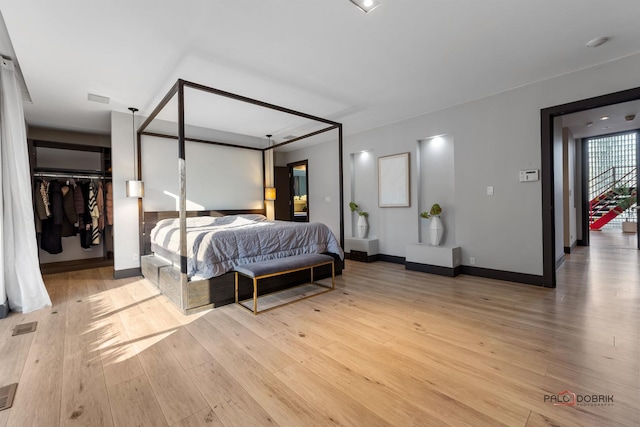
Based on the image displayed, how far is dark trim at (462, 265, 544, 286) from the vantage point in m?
3.65

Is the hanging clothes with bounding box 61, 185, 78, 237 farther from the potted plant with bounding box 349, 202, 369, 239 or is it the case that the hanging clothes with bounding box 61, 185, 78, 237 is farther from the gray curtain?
the potted plant with bounding box 349, 202, 369, 239

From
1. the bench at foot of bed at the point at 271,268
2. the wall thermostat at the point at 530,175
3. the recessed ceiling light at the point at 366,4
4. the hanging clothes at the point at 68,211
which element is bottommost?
the bench at foot of bed at the point at 271,268

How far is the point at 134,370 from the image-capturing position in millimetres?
1900

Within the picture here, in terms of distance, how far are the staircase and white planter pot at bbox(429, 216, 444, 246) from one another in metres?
7.21

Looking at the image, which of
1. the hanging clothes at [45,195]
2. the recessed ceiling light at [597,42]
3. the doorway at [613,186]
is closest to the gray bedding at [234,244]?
the hanging clothes at [45,195]

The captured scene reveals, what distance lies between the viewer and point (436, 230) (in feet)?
14.8

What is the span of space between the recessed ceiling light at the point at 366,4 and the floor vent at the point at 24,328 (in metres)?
3.90

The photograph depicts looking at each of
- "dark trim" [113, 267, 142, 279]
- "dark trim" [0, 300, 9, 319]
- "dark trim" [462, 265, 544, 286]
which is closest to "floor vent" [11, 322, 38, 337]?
"dark trim" [0, 300, 9, 319]

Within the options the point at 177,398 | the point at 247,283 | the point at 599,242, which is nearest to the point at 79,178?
the point at 247,283

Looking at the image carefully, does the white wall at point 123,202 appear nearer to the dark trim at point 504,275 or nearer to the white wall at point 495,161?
the white wall at point 495,161

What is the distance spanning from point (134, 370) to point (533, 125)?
192 inches

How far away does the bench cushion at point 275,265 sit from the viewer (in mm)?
2920

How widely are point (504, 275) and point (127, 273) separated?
18.5 feet

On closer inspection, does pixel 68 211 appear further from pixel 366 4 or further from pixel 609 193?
pixel 609 193
